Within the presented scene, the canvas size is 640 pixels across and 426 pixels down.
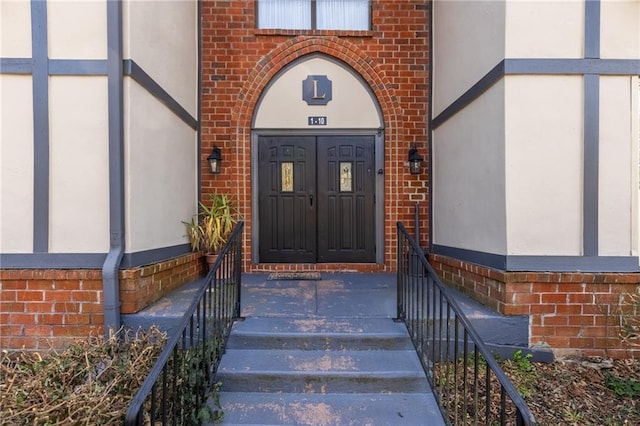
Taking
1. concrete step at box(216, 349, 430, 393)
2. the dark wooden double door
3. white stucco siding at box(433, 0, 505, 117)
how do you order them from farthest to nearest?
the dark wooden double door
white stucco siding at box(433, 0, 505, 117)
concrete step at box(216, 349, 430, 393)

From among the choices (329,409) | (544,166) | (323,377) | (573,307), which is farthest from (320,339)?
(544,166)

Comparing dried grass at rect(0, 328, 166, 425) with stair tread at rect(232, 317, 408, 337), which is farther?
stair tread at rect(232, 317, 408, 337)

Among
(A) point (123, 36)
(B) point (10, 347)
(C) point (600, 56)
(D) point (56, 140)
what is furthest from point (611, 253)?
(B) point (10, 347)

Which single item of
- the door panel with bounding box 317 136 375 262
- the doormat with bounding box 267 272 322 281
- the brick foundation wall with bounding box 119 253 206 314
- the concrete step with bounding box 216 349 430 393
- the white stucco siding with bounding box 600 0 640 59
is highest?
the white stucco siding with bounding box 600 0 640 59

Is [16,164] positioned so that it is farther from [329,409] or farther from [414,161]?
[414,161]

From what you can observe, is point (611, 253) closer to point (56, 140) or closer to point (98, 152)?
point (98, 152)

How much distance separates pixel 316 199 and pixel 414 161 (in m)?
→ 1.48

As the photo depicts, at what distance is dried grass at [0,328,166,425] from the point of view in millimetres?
1960

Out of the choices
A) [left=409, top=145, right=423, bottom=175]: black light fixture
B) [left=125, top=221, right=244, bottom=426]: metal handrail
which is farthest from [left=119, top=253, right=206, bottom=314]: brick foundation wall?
[left=409, top=145, right=423, bottom=175]: black light fixture

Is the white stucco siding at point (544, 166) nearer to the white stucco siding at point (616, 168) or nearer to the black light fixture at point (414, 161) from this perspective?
the white stucco siding at point (616, 168)

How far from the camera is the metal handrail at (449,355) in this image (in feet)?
6.79

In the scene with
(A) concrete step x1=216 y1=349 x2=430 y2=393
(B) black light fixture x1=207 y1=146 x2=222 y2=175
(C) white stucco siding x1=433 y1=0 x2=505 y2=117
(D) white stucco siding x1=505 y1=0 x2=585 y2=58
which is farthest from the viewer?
(B) black light fixture x1=207 y1=146 x2=222 y2=175

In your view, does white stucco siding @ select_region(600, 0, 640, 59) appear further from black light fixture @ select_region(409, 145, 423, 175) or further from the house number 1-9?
the house number 1-9

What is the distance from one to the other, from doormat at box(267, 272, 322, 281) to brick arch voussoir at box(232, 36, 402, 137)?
6.86ft
